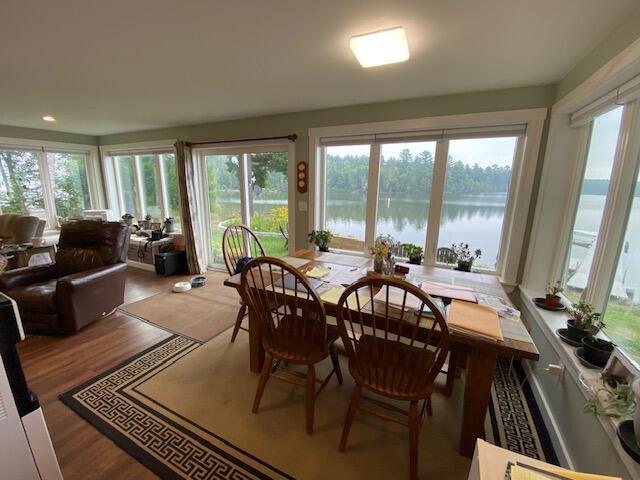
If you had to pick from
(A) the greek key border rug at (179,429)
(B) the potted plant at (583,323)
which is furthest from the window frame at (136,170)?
(B) the potted plant at (583,323)

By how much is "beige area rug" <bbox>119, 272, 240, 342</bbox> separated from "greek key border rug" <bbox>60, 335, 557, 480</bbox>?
1.84 feet

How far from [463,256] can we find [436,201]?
603 mm

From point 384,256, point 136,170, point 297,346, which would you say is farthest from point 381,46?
point 136,170

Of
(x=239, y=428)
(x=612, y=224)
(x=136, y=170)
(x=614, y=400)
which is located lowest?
(x=239, y=428)

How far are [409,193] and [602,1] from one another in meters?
1.79

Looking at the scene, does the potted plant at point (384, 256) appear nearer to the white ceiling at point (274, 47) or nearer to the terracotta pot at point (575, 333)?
the terracotta pot at point (575, 333)

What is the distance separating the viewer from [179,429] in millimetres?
1555

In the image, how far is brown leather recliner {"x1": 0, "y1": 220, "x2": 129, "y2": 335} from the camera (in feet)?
7.77

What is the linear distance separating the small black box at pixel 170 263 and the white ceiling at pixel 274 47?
2.18 meters

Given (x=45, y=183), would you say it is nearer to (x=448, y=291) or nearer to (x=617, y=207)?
(x=448, y=291)

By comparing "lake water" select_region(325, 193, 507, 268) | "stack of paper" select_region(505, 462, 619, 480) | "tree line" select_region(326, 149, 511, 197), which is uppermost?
"tree line" select_region(326, 149, 511, 197)

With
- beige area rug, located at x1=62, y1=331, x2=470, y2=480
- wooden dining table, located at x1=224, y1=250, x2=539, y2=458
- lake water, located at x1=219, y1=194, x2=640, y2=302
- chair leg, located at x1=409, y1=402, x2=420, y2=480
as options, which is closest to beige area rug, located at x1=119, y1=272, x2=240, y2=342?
beige area rug, located at x1=62, y1=331, x2=470, y2=480

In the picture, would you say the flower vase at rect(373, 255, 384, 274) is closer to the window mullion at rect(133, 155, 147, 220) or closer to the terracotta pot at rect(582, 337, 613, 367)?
the terracotta pot at rect(582, 337, 613, 367)

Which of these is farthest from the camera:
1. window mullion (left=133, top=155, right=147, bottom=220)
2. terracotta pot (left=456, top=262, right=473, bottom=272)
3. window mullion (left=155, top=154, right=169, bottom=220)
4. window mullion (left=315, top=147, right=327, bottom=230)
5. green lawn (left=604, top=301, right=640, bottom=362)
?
window mullion (left=133, top=155, right=147, bottom=220)
